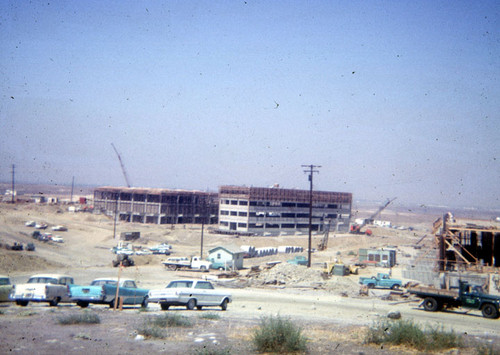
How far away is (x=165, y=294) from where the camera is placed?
899 inches

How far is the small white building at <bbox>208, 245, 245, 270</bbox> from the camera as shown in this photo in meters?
54.6

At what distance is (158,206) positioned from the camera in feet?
408

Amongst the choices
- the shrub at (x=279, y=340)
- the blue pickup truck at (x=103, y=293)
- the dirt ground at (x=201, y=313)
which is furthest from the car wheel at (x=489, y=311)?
the blue pickup truck at (x=103, y=293)

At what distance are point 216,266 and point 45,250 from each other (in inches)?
1044

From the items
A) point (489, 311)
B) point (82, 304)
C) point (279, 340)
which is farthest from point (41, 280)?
point (489, 311)

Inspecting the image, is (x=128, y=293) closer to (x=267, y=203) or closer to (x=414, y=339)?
(x=414, y=339)

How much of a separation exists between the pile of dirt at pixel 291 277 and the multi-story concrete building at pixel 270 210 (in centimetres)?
6519

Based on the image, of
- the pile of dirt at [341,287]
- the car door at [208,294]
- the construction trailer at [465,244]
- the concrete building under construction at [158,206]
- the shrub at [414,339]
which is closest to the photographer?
the shrub at [414,339]

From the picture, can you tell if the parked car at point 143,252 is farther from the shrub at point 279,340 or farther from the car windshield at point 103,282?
the shrub at point 279,340

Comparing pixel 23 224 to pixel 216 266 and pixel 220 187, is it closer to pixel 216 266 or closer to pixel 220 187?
pixel 220 187

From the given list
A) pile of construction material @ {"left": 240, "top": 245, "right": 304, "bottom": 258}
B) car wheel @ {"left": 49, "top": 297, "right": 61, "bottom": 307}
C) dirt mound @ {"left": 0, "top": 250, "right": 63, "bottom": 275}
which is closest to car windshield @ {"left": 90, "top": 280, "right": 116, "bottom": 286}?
car wheel @ {"left": 49, "top": 297, "right": 61, "bottom": 307}

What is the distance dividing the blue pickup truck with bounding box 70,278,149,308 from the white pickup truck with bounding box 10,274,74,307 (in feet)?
1.89

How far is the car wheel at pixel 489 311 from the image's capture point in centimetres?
2573

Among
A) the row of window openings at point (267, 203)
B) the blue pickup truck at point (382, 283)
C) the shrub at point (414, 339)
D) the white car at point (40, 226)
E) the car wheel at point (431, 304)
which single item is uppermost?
the row of window openings at point (267, 203)
